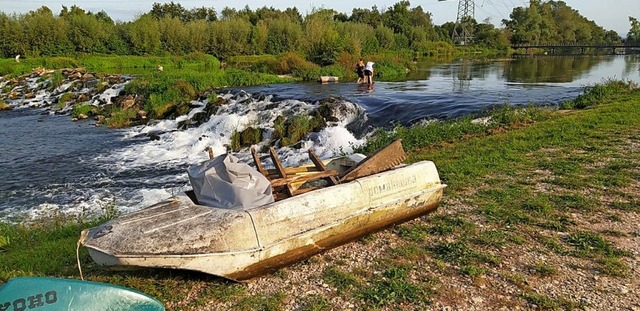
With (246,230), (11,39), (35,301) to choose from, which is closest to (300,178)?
(246,230)

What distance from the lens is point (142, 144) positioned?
Result: 15.7 metres

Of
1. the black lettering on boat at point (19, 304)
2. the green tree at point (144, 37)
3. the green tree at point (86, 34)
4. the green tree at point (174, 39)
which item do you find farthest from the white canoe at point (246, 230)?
the green tree at point (86, 34)

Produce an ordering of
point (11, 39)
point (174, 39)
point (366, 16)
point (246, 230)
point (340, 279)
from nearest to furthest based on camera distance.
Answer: point (246, 230) → point (340, 279) → point (11, 39) → point (174, 39) → point (366, 16)

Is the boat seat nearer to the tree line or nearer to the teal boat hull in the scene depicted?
the teal boat hull

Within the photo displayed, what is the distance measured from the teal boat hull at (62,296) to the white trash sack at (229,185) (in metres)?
1.56

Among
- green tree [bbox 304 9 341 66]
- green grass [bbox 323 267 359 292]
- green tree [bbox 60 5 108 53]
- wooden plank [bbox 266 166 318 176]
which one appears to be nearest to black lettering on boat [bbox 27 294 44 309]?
green grass [bbox 323 267 359 292]

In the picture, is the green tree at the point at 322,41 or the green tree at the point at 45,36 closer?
the green tree at the point at 322,41

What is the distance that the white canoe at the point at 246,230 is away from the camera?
13.4 ft

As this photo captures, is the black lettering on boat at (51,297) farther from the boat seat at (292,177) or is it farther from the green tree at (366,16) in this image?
the green tree at (366,16)

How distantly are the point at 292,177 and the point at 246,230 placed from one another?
142 centimetres

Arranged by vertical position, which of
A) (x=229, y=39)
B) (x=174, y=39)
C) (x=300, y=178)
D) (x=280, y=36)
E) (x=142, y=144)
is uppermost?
(x=174, y=39)

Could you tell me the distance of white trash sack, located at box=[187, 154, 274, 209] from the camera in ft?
15.8

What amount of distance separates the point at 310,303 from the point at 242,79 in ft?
82.5

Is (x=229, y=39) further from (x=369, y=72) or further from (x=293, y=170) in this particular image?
(x=293, y=170)
